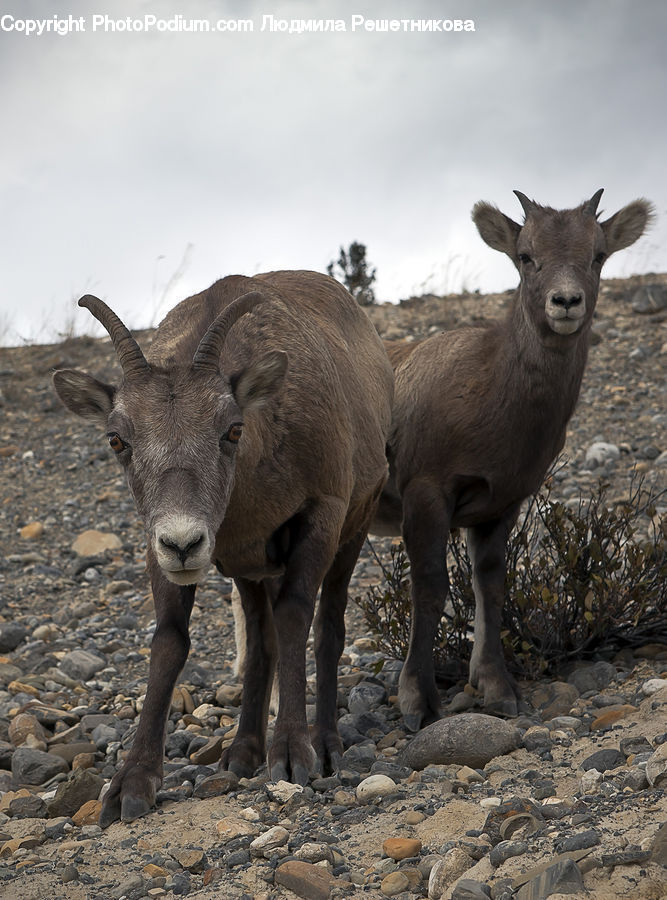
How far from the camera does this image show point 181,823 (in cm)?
447

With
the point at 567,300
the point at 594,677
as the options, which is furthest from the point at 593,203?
the point at 594,677

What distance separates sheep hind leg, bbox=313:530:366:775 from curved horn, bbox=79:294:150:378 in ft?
6.43

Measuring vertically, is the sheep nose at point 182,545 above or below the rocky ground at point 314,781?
above

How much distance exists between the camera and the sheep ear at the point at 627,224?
6.94 metres

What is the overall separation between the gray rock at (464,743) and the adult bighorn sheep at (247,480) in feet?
1.75

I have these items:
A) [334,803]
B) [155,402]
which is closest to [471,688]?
[334,803]

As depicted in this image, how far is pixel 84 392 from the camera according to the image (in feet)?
16.5

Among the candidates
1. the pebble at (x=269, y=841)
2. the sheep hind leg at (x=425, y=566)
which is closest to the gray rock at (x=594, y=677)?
the sheep hind leg at (x=425, y=566)

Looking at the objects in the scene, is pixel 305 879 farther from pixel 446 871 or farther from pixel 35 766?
pixel 35 766

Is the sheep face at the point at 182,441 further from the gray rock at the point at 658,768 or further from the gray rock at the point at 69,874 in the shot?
the gray rock at the point at 658,768

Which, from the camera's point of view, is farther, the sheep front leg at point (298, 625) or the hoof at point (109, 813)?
the sheep front leg at point (298, 625)

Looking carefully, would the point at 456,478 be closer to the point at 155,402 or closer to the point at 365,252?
the point at 155,402

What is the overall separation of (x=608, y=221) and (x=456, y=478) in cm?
199

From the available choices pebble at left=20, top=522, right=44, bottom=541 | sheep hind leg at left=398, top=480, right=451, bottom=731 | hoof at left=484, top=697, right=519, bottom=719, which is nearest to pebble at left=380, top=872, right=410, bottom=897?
hoof at left=484, top=697, right=519, bottom=719
